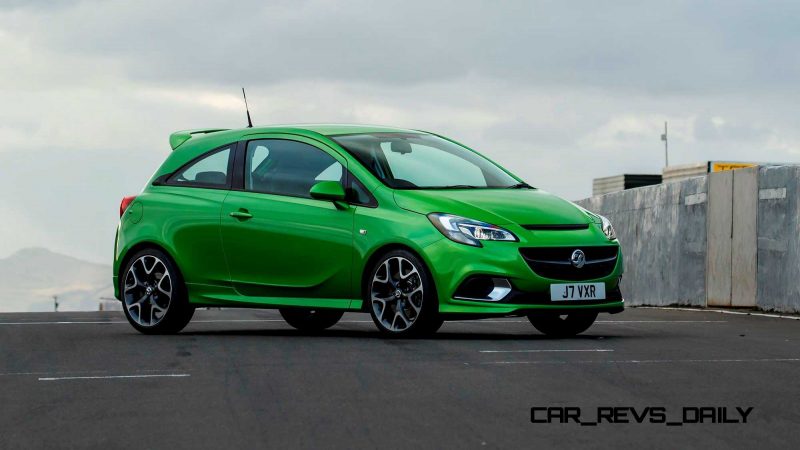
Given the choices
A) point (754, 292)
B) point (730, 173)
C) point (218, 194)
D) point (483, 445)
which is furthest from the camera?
point (730, 173)

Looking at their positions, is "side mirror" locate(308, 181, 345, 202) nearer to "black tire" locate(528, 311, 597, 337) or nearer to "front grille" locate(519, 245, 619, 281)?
"front grille" locate(519, 245, 619, 281)

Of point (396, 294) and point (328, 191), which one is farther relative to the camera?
point (328, 191)

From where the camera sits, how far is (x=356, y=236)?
1221 centimetres

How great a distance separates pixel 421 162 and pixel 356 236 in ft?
3.26

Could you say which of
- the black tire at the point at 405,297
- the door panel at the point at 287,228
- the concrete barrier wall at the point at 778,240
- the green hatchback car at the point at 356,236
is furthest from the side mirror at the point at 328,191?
the concrete barrier wall at the point at 778,240

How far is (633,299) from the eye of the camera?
25219mm

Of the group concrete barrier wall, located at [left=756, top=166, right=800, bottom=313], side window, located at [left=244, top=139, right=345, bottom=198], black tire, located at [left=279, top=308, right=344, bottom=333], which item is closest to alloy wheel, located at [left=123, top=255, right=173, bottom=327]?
side window, located at [left=244, top=139, right=345, bottom=198]

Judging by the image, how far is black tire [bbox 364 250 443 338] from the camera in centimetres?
1180

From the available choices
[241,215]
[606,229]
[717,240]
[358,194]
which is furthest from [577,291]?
[717,240]

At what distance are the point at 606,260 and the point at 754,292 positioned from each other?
689 cm

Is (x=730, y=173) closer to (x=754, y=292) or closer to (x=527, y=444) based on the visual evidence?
(x=754, y=292)

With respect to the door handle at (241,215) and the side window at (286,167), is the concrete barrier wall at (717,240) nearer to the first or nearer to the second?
the side window at (286,167)

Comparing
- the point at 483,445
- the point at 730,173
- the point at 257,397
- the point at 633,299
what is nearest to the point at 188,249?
the point at 257,397

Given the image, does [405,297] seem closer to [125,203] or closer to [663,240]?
[125,203]
